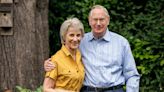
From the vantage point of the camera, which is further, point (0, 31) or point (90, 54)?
point (0, 31)

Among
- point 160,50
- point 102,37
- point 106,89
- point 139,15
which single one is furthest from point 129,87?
point 139,15

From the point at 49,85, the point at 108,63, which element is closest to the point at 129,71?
the point at 108,63

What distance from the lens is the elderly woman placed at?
15.2 feet

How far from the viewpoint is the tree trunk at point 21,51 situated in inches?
259

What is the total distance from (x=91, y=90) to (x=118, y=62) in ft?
1.27

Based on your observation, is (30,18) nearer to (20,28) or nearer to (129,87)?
(20,28)

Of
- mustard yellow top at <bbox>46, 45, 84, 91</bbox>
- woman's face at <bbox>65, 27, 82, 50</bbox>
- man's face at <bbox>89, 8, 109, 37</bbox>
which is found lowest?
mustard yellow top at <bbox>46, 45, 84, 91</bbox>

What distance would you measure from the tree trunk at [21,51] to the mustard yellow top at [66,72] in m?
2.00

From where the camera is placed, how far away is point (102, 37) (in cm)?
489

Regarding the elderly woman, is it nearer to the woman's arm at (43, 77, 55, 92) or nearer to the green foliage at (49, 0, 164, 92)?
the woman's arm at (43, 77, 55, 92)

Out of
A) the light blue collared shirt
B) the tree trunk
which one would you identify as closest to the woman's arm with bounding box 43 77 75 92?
the light blue collared shirt

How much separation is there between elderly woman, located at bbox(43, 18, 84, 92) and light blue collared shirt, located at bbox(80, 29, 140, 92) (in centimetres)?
16

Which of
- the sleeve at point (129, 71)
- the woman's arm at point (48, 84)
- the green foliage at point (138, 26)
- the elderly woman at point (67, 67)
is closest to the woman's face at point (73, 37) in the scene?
the elderly woman at point (67, 67)

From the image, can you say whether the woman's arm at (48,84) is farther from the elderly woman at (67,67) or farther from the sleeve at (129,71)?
the sleeve at (129,71)
